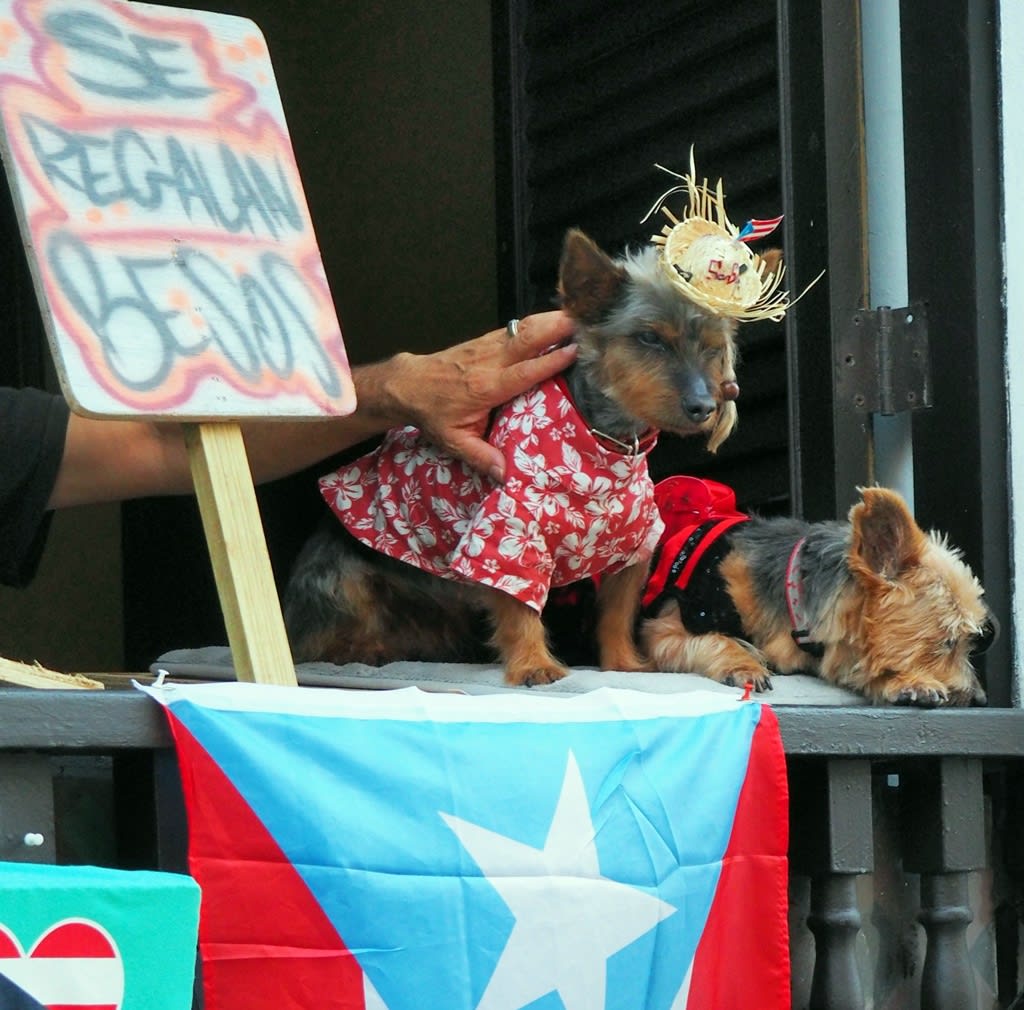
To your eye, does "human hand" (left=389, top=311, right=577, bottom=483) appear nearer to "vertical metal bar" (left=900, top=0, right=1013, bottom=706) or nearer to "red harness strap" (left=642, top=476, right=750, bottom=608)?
"red harness strap" (left=642, top=476, right=750, bottom=608)

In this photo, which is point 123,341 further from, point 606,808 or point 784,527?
point 784,527

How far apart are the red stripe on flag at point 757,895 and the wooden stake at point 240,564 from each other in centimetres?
73

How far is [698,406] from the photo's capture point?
3.31 metres

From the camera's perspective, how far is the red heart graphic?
70.9 inches

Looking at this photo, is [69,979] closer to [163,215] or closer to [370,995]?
[370,995]

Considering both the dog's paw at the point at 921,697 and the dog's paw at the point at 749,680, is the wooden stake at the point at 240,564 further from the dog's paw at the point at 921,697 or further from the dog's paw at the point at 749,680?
the dog's paw at the point at 921,697

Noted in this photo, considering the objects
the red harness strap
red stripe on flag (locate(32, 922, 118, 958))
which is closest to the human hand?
the red harness strap

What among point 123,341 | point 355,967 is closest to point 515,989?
point 355,967

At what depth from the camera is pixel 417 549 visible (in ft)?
11.3

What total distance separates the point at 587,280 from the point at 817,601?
0.75 m

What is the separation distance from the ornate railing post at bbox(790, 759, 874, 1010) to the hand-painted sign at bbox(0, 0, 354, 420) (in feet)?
3.31

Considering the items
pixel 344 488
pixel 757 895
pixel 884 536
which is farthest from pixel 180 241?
pixel 884 536

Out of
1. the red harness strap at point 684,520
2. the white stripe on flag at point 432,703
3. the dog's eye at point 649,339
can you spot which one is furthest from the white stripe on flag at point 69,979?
the red harness strap at point 684,520

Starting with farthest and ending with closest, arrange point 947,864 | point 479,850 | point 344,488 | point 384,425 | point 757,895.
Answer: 1. point 344,488
2. point 384,425
3. point 947,864
4. point 757,895
5. point 479,850
